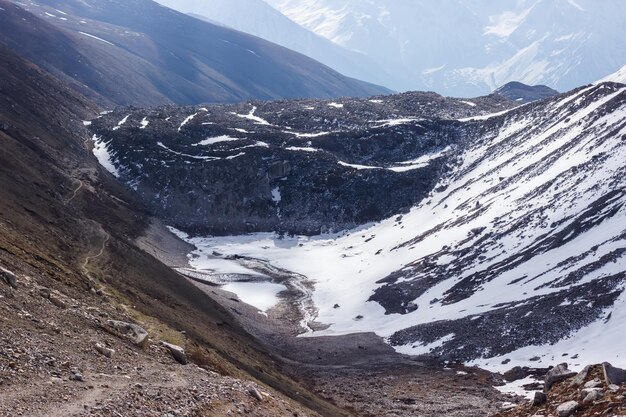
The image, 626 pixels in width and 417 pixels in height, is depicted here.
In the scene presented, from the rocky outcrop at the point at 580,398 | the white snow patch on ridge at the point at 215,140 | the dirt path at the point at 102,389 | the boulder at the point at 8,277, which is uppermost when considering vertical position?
the white snow patch on ridge at the point at 215,140

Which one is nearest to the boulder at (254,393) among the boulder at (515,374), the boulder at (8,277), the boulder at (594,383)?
the boulder at (8,277)

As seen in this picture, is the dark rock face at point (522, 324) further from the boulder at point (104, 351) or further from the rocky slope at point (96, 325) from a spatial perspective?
the boulder at point (104, 351)

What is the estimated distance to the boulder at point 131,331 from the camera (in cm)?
3647

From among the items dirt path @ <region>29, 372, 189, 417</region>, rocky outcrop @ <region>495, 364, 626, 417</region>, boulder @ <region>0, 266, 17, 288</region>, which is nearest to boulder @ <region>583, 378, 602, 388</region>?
rocky outcrop @ <region>495, 364, 626, 417</region>

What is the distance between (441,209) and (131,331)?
9860cm

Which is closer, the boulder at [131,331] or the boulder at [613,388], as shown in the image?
the boulder at [613,388]

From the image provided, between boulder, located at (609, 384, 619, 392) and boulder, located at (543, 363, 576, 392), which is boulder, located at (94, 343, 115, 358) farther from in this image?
boulder, located at (609, 384, 619, 392)

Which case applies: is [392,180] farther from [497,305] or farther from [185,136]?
[497,305]

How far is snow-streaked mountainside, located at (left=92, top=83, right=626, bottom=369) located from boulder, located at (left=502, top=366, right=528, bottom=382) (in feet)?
6.11

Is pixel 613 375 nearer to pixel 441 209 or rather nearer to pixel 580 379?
pixel 580 379

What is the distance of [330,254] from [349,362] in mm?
52607

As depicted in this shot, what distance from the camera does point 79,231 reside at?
262 feet

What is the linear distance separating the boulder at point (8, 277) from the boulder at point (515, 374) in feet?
154

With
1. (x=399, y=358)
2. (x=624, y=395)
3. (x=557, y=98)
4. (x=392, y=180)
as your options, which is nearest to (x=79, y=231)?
(x=399, y=358)
